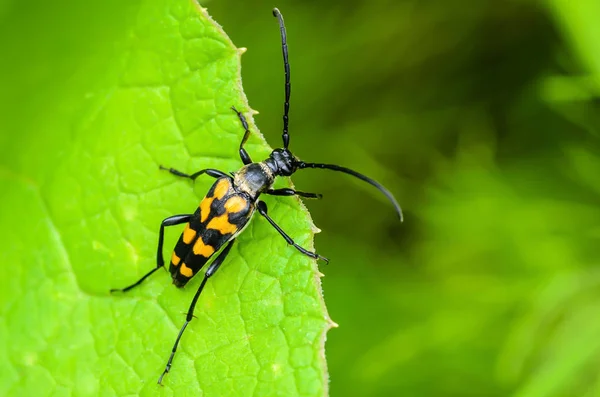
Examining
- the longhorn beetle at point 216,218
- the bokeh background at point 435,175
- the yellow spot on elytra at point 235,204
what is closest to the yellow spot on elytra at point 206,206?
the longhorn beetle at point 216,218

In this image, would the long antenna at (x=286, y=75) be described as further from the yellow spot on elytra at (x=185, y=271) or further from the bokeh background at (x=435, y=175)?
the yellow spot on elytra at (x=185, y=271)

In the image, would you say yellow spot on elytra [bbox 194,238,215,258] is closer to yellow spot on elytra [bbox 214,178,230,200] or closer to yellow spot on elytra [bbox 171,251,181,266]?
yellow spot on elytra [bbox 171,251,181,266]

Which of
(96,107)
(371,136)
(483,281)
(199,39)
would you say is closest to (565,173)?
(483,281)

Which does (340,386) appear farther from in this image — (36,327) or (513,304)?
(36,327)

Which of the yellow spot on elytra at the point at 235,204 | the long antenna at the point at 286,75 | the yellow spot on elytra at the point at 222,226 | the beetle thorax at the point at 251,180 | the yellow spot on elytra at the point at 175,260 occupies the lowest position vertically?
the yellow spot on elytra at the point at 175,260

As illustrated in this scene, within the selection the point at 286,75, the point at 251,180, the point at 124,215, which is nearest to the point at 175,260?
the point at 124,215

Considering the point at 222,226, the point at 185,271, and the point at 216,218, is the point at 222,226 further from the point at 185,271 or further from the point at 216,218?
the point at 185,271
